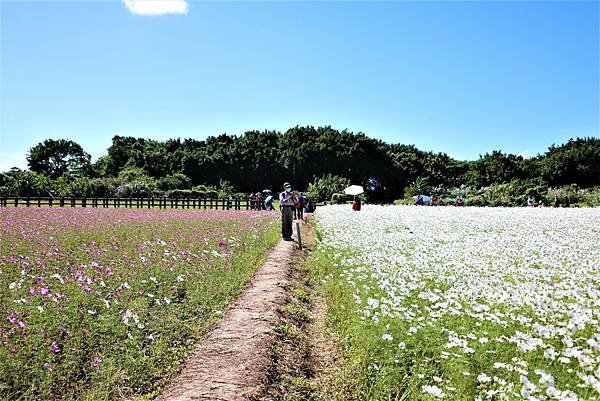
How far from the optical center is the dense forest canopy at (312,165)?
6106cm

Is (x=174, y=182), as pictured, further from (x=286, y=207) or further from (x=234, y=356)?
(x=234, y=356)

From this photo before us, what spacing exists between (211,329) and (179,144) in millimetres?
77524

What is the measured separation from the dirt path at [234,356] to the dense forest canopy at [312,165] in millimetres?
50210

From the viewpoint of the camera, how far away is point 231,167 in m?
70.2

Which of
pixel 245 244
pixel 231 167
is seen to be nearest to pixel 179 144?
pixel 231 167

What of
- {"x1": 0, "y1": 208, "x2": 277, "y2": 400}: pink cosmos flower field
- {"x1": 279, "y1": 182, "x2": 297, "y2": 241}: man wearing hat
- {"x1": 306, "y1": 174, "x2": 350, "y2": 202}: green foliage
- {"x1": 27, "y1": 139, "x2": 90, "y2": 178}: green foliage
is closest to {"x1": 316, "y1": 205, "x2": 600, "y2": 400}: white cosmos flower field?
{"x1": 0, "y1": 208, "x2": 277, "y2": 400}: pink cosmos flower field

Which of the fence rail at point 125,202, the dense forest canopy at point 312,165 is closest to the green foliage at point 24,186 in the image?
the dense forest canopy at point 312,165

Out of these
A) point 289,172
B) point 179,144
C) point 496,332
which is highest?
point 179,144

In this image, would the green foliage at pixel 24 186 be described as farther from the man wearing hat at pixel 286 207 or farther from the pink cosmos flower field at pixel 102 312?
the pink cosmos flower field at pixel 102 312

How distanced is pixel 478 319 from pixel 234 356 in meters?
3.13

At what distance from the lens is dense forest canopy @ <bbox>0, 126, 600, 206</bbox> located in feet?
200

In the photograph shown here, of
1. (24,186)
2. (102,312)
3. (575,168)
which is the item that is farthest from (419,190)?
(102,312)

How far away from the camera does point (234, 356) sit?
5715 mm

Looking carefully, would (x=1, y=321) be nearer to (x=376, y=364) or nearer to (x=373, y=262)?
(x=376, y=364)
